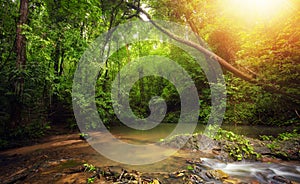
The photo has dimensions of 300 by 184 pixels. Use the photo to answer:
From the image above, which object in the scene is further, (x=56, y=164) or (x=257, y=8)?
(x=56, y=164)

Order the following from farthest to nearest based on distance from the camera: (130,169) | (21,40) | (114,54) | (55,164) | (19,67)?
(114,54) < (21,40) < (19,67) < (55,164) < (130,169)

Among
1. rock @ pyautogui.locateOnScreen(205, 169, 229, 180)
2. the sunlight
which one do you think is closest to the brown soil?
rock @ pyautogui.locateOnScreen(205, 169, 229, 180)

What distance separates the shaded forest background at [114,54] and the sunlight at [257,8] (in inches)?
3.8

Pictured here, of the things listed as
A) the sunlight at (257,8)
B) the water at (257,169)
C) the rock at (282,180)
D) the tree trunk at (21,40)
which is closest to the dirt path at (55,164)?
the water at (257,169)

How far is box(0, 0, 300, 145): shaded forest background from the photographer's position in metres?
4.44

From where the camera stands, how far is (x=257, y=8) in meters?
4.10

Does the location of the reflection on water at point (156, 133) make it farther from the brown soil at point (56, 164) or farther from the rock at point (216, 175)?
the rock at point (216, 175)

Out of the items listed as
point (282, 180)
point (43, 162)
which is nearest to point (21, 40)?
point (43, 162)

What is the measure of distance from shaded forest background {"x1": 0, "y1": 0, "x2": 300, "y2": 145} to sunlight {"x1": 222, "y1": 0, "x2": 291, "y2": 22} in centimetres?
10

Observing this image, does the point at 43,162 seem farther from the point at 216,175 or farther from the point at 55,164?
the point at 216,175

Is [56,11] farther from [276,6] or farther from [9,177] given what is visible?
[276,6]

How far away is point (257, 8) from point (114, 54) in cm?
1835

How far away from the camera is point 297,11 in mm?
3102

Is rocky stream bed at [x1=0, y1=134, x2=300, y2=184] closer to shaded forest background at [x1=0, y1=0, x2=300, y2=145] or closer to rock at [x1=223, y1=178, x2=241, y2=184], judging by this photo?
rock at [x1=223, y1=178, x2=241, y2=184]
